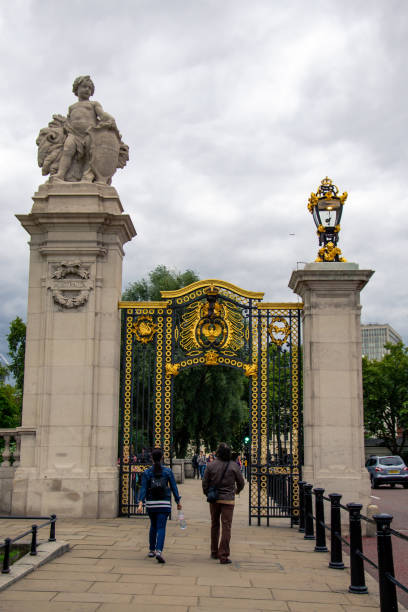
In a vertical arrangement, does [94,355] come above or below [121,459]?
above

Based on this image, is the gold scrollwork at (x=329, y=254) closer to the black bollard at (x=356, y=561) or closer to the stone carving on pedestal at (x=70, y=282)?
the stone carving on pedestal at (x=70, y=282)

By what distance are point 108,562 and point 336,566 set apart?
2.86m

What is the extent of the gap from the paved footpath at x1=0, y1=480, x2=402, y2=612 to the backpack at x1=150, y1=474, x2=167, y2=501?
82 cm

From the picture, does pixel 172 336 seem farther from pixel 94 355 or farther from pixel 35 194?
pixel 35 194

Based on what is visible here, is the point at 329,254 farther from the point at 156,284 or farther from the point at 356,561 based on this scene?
the point at 156,284

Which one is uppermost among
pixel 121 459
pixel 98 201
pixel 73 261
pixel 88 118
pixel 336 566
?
pixel 88 118

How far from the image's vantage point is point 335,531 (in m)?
8.25

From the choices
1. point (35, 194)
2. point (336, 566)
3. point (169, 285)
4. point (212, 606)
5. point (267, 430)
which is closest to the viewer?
point (212, 606)

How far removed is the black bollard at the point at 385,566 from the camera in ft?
18.6

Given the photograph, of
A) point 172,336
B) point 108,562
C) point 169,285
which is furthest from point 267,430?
point 169,285

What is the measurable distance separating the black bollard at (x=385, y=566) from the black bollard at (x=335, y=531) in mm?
2476

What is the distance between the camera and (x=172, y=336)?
1323cm

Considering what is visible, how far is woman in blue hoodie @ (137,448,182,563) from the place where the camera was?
870 cm

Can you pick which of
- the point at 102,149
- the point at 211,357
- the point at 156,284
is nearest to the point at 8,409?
the point at 156,284
